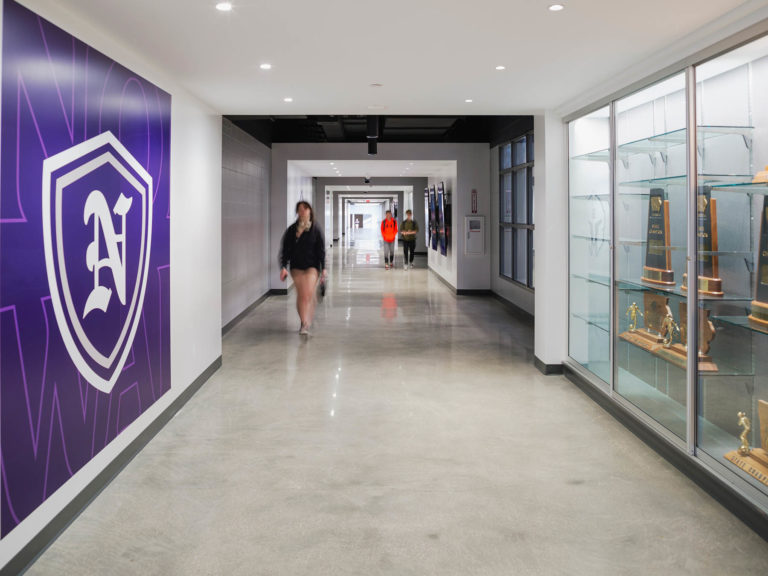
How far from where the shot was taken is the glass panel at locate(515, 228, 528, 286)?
1127 centimetres

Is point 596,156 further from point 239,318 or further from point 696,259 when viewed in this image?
point 239,318

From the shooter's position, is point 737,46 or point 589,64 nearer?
point 737,46

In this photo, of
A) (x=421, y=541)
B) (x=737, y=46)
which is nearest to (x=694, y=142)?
(x=737, y=46)

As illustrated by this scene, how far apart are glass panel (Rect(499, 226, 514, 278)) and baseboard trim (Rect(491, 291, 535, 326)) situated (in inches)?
21.5

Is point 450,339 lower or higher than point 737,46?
lower

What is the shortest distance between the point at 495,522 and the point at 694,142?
256cm

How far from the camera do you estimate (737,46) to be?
355cm

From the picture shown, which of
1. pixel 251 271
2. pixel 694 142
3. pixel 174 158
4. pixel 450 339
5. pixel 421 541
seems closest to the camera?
pixel 421 541

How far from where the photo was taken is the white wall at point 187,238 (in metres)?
3.91

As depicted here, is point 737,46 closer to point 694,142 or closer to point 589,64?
point 694,142

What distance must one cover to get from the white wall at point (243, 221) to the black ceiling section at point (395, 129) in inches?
22.7

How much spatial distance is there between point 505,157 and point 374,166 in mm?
3758

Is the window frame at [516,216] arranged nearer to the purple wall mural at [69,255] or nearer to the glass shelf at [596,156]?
the glass shelf at [596,156]

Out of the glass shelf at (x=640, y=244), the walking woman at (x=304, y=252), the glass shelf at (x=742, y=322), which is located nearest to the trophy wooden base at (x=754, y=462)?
the glass shelf at (x=742, y=322)
